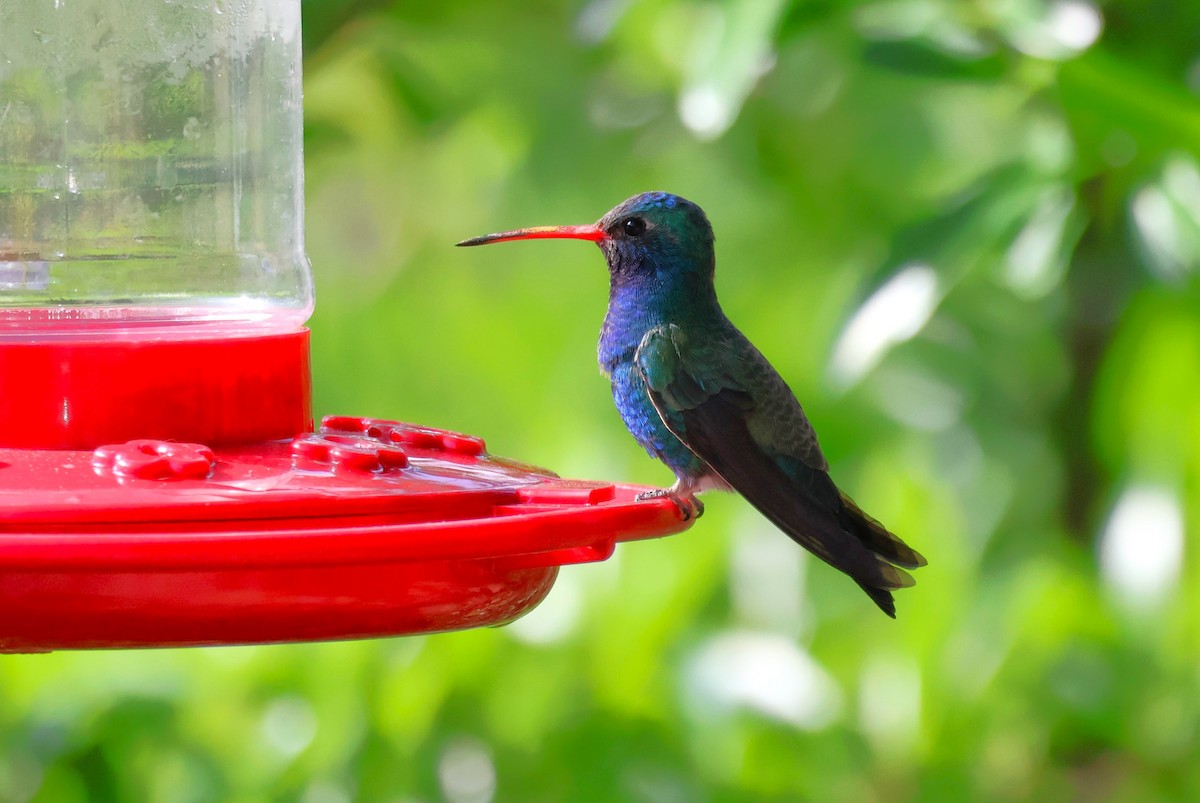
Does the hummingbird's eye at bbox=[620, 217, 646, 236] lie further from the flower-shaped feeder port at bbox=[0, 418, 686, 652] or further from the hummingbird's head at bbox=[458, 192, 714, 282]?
the flower-shaped feeder port at bbox=[0, 418, 686, 652]

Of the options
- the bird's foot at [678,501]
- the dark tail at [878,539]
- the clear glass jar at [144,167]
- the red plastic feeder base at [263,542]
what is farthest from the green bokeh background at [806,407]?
the red plastic feeder base at [263,542]

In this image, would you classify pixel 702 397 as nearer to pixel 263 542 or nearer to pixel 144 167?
pixel 144 167

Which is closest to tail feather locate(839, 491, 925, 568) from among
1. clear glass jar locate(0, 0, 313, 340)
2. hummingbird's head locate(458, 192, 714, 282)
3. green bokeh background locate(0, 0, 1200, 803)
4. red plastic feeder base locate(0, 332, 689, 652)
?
green bokeh background locate(0, 0, 1200, 803)

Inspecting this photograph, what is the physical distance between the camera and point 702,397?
95.7 inches

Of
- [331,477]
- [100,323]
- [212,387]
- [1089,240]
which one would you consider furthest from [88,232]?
[1089,240]

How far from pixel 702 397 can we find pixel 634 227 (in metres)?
0.39

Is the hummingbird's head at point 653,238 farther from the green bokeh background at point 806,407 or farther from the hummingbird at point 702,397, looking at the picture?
the green bokeh background at point 806,407

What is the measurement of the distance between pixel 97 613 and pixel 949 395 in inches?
111

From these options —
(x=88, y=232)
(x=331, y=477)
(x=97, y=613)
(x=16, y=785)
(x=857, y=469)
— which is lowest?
(x=16, y=785)

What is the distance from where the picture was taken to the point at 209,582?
4.89ft

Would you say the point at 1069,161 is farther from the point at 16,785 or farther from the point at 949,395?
the point at 16,785

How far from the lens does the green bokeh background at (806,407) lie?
2771 mm

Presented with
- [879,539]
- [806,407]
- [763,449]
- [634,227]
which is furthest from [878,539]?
[806,407]

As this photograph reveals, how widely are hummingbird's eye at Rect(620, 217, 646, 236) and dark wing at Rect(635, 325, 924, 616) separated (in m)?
0.22
